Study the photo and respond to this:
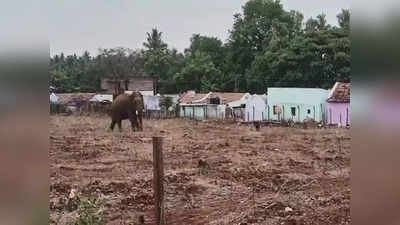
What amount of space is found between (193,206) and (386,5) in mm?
1340

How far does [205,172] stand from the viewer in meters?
2.40

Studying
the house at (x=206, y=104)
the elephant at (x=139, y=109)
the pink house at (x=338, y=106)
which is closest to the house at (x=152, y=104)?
the elephant at (x=139, y=109)

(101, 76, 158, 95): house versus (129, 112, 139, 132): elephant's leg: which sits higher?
(101, 76, 158, 95): house

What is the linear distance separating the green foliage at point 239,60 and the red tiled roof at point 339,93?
0.05 metres

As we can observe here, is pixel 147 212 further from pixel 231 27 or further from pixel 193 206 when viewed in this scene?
pixel 231 27

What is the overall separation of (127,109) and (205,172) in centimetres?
51

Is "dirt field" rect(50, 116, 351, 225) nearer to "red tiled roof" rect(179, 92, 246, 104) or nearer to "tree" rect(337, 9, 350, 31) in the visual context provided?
"red tiled roof" rect(179, 92, 246, 104)

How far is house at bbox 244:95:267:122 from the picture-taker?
2.33m

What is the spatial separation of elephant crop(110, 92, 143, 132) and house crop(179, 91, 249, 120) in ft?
0.74

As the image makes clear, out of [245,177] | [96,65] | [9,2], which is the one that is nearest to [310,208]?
[245,177]

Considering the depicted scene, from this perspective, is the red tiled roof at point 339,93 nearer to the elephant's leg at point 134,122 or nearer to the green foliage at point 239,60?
the green foliage at point 239,60

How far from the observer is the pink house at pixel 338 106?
6.32 ft

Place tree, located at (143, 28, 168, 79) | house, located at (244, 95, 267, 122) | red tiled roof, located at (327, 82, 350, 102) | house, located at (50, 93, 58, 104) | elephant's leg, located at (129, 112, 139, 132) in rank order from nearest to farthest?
red tiled roof, located at (327, 82, 350, 102) → house, located at (50, 93, 58, 104) → tree, located at (143, 28, 168, 79) → house, located at (244, 95, 267, 122) → elephant's leg, located at (129, 112, 139, 132)

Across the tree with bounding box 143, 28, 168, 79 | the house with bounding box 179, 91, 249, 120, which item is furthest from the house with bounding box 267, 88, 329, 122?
the tree with bounding box 143, 28, 168, 79
